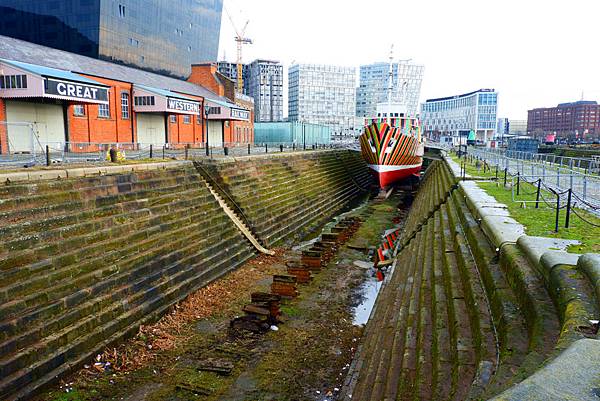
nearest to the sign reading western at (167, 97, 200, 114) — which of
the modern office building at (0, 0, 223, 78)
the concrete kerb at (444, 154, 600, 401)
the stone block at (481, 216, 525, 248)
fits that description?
the modern office building at (0, 0, 223, 78)

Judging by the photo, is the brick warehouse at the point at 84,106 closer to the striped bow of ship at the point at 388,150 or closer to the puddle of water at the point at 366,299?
the puddle of water at the point at 366,299

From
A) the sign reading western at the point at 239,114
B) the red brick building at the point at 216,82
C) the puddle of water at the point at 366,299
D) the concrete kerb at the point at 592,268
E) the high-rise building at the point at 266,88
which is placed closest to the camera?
the concrete kerb at the point at 592,268

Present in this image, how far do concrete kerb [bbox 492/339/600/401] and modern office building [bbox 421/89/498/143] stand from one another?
97118 mm

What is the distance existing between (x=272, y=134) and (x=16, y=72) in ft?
135

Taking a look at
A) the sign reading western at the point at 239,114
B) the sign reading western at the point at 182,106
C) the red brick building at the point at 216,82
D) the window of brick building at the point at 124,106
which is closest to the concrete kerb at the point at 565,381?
the sign reading western at the point at 182,106

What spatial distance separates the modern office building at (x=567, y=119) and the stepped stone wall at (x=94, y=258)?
149999 millimetres

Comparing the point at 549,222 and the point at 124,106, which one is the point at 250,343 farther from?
the point at 124,106

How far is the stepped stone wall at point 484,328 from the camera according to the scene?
4.06m

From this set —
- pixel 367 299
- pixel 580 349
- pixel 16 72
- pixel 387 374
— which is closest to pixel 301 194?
pixel 367 299

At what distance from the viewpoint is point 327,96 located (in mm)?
139750

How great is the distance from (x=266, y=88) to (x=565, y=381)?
148 m

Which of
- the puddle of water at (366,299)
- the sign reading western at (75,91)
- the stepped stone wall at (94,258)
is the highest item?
the sign reading western at (75,91)

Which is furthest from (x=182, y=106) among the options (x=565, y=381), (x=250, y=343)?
(x=565, y=381)

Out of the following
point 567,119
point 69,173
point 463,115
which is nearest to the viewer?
point 69,173
